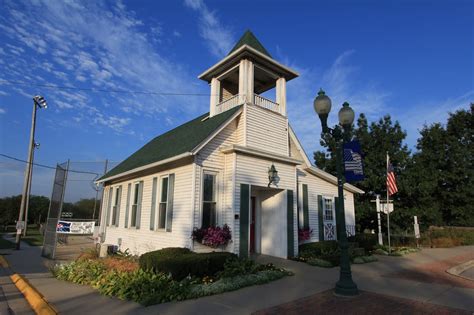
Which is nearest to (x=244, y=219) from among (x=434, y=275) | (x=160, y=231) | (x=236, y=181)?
(x=236, y=181)

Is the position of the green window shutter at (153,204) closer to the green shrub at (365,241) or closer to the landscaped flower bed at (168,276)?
the landscaped flower bed at (168,276)

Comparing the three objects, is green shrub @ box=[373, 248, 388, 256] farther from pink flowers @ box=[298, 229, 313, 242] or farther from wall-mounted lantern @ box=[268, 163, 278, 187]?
wall-mounted lantern @ box=[268, 163, 278, 187]

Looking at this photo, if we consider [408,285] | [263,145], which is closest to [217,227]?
[263,145]

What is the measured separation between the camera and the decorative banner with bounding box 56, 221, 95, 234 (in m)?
14.2

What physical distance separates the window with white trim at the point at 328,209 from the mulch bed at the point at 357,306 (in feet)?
Result: 31.2

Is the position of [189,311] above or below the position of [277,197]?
below

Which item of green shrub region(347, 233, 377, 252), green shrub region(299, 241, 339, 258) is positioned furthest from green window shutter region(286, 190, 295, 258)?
green shrub region(347, 233, 377, 252)

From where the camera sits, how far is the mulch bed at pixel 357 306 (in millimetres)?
5660

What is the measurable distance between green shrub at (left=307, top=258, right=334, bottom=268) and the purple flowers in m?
3.28

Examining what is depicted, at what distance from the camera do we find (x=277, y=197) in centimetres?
1266

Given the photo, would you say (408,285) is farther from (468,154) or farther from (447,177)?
(468,154)

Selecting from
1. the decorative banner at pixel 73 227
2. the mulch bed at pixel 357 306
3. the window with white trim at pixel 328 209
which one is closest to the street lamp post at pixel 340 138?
the mulch bed at pixel 357 306

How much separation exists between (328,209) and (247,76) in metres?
8.43

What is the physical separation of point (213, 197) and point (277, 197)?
9.95 feet
